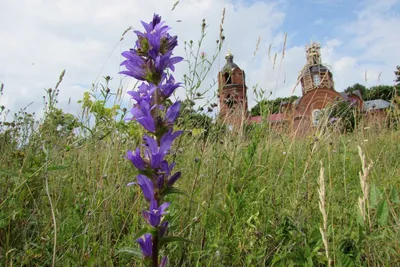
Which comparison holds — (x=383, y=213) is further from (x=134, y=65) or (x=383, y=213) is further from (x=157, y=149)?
(x=134, y=65)

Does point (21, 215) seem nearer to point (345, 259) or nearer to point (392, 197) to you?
point (345, 259)

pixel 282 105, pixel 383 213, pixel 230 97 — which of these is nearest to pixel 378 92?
pixel 282 105

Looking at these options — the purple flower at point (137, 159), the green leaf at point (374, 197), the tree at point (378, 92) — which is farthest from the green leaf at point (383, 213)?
the tree at point (378, 92)

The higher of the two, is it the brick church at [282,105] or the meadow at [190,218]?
the brick church at [282,105]

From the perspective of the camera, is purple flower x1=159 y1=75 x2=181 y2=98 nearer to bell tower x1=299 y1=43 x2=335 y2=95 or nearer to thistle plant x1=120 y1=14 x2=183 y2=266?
thistle plant x1=120 y1=14 x2=183 y2=266

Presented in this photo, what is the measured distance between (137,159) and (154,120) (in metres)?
0.15

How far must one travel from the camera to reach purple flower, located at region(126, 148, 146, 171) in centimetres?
102

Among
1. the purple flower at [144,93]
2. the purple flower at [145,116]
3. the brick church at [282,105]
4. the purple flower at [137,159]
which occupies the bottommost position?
the purple flower at [137,159]

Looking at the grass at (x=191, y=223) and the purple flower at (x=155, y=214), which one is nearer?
the purple flower at (x=155, y=214)

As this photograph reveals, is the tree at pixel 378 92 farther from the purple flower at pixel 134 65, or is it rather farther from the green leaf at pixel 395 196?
the purple flower at pixel 134 65

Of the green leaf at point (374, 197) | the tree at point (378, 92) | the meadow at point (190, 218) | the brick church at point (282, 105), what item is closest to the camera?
the meadow at point (190, 218)

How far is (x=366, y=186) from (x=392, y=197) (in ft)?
4.41

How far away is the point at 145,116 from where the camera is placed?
1.08 meters

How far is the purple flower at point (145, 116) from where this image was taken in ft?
3.50
